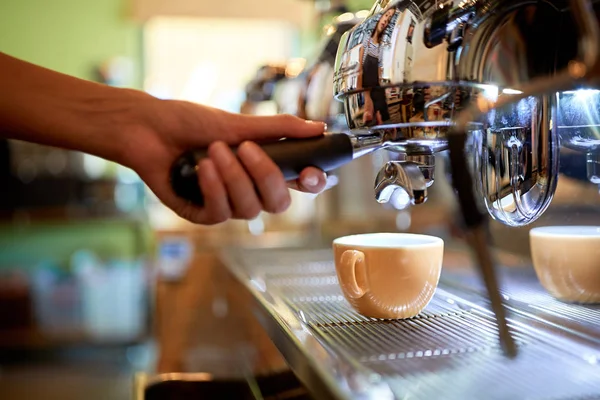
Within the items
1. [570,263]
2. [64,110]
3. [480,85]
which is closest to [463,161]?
[480,85]

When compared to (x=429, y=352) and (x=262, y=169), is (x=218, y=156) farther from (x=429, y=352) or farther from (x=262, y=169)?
(x=429, y=352)

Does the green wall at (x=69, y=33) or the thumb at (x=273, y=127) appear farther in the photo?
the green wall at (x=69, y=33)

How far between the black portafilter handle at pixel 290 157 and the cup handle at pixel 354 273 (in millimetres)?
87

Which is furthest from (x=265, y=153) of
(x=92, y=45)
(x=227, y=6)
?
(x=92, y=45)

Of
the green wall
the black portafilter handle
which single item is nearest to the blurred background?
the green wall

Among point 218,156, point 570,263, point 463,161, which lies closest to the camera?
point 463,161

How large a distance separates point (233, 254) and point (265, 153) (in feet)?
2.22

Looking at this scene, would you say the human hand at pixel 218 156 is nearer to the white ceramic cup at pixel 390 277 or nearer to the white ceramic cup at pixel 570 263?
the white ceramic cup at pixel 390 277

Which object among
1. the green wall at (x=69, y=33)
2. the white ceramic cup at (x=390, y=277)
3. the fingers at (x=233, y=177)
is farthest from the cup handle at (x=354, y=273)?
the green wall at (x=69, y=33)

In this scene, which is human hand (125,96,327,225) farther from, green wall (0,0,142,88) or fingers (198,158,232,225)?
green wall (0,0,142,88)

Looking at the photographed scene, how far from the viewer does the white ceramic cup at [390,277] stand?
0.59 m

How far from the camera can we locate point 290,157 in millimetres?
573

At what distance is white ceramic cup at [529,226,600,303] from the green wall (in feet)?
10.2

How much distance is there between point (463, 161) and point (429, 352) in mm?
150
